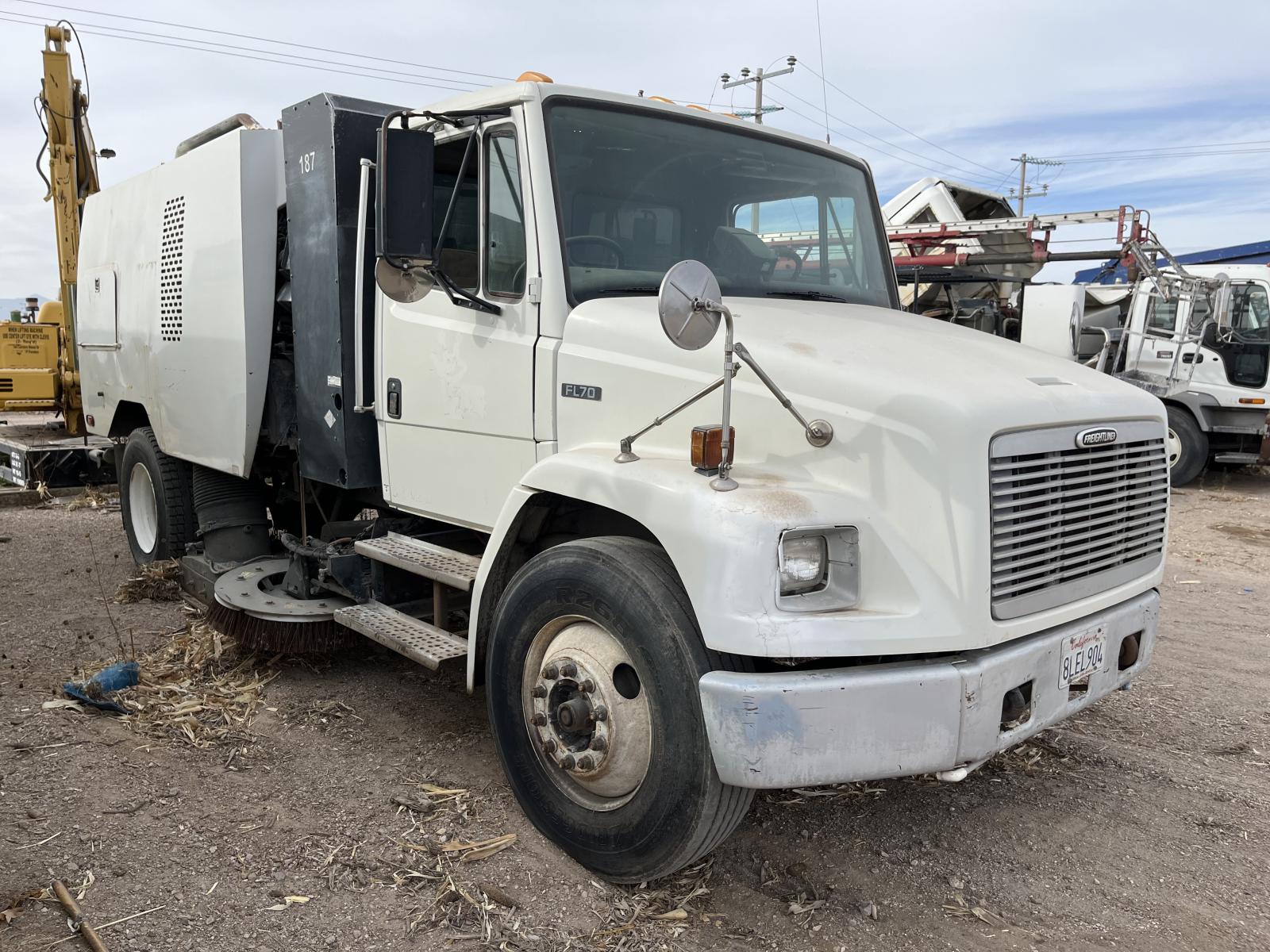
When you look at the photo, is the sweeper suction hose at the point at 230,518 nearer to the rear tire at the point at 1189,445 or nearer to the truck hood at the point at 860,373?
the truck hood at the point at 860,373

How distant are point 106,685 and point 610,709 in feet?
9.83

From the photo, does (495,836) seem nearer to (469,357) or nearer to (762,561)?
(762,561)

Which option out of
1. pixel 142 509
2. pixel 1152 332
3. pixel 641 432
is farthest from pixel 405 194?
pixel 1152 332

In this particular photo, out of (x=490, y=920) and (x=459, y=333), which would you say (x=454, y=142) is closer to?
(x=459, y=333)

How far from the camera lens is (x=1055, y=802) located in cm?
375

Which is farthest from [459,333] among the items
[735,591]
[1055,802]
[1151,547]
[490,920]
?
[1055,802]

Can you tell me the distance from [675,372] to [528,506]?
720 mm

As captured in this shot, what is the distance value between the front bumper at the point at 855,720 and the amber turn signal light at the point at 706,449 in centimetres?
60

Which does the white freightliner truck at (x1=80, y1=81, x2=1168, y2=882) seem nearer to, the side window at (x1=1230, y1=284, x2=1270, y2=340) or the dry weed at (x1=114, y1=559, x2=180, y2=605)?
the dry weed at (x1=114, y1=559, x2=180, y2=605)

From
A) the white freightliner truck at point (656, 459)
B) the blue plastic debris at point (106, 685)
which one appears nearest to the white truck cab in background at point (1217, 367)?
the white freightliner truck at point (656, 459)

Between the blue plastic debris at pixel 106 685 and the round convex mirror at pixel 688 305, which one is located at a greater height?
the round convex mirror at pixel 688 305

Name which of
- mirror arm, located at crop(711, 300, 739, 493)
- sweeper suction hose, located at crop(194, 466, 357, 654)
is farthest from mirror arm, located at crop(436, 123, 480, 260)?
sweeper suction hose, located at crop(194, 466, 357, 654)

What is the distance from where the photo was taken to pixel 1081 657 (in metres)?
3.00

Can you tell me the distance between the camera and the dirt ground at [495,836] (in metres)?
2.90
